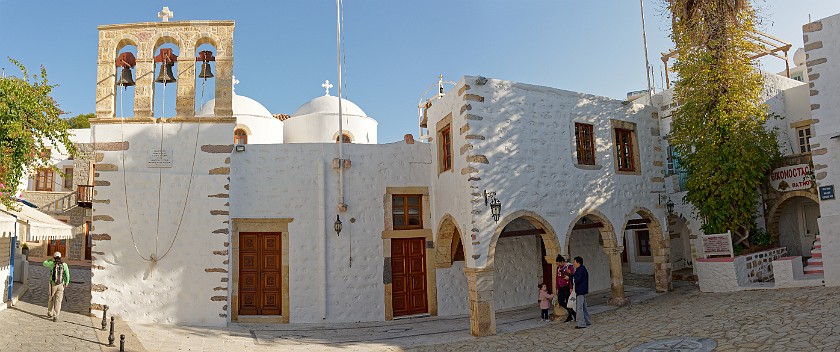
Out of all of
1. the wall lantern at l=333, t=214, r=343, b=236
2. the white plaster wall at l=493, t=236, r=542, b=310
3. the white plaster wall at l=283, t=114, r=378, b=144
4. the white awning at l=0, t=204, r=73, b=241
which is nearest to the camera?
the white awning at l=0, t=204, r=73, b=241

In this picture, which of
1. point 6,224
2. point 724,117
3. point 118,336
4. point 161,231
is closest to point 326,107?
point 161,231

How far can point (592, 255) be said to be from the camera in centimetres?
1602

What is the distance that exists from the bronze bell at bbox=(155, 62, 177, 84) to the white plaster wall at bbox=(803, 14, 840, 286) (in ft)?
44.0

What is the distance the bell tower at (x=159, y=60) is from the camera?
12000mm

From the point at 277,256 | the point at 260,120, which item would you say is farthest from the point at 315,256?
the point at 260,120

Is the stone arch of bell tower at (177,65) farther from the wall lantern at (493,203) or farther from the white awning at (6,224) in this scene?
the wall lantern at (493,203)

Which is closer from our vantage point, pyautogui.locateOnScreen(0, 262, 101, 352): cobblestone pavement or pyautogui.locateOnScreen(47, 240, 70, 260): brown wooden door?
pyautogui.locateOnScreen(0, 262, 101, 352): cobblestone pavement

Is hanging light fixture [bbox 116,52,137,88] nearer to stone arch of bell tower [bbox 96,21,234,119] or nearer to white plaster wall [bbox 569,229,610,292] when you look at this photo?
stone arch of bell tower [bbox 96,21,234,119]

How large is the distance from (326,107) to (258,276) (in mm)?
8767

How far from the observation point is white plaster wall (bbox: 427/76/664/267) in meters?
11.0

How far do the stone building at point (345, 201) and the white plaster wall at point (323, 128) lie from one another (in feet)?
21.5

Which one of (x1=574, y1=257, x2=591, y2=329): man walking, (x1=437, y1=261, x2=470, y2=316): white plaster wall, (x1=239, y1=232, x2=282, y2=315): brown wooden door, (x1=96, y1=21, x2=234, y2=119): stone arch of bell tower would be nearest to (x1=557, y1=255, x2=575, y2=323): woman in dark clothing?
(x1=574, y1=257, x2=591, y2=329): man walking

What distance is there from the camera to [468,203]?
10.9 metres

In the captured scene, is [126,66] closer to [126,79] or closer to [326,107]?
[126,79]
